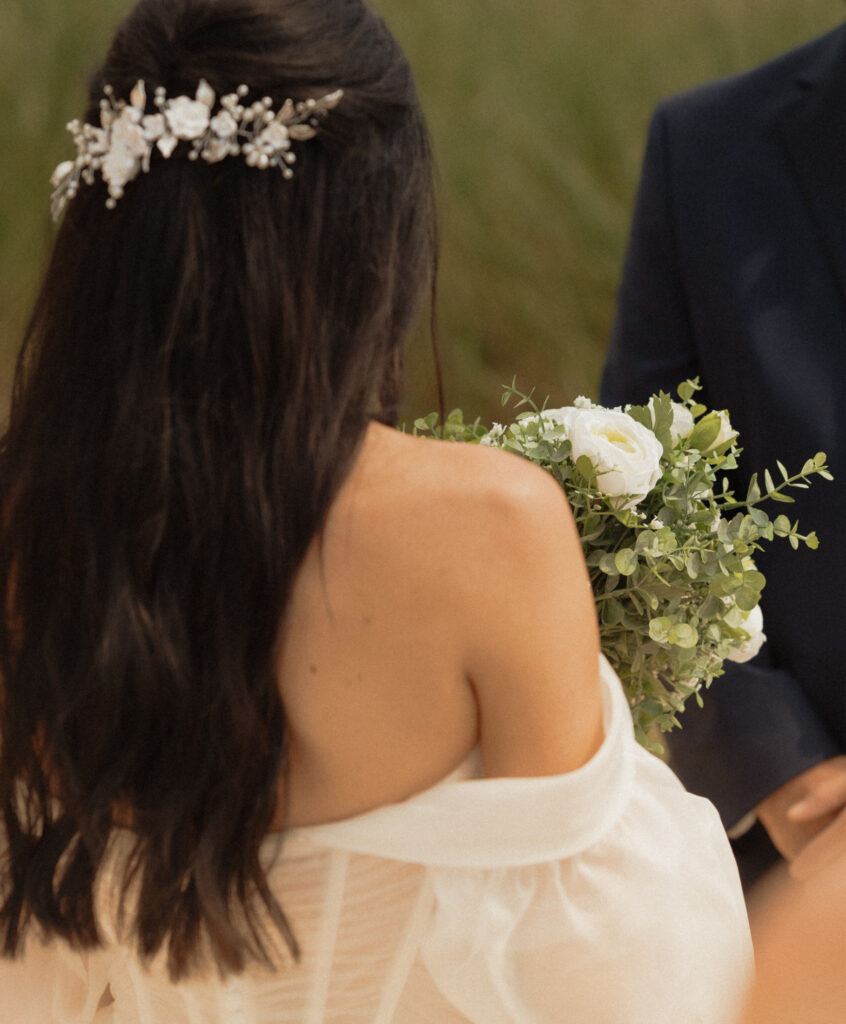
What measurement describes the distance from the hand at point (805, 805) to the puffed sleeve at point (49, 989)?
89 centimetres

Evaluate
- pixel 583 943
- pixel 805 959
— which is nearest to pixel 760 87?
pixel 583 943

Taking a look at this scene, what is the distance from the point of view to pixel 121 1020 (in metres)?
1.28

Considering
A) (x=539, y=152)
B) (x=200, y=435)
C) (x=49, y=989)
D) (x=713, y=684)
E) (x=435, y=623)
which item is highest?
(x=200, y=435)

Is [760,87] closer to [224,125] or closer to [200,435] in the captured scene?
[224,125]

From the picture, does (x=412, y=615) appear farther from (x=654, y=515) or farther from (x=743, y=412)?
(x=743, y=412)

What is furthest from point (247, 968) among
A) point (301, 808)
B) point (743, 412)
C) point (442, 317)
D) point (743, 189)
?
point (442, 317)

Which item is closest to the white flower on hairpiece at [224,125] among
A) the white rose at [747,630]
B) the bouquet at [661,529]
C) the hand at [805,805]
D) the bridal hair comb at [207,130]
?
the bridal hair comb at [207,130]

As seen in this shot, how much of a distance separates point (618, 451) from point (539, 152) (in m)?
2.02

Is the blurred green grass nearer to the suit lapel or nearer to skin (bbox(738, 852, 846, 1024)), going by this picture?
the suit lapel

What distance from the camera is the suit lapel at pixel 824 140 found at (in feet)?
4.85

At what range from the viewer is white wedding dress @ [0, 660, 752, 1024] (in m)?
1.13

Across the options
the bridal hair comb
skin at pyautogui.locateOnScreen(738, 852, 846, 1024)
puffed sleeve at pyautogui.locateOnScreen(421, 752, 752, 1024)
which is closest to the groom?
puffed sleeve at pyautogui.locateOnScreen(421, 752, 752, 1024)

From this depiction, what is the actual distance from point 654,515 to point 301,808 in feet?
1.76

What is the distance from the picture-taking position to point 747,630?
135cm
